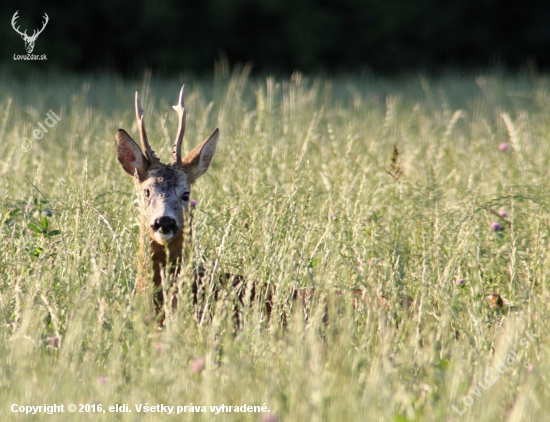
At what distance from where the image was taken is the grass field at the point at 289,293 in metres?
2.62

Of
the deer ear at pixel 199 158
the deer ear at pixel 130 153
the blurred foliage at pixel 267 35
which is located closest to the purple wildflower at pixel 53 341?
the deer ear at pixel 130 153

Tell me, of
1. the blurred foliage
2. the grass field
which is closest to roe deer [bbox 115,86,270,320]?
the grass field

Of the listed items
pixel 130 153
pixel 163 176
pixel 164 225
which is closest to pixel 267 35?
pixel 130 153

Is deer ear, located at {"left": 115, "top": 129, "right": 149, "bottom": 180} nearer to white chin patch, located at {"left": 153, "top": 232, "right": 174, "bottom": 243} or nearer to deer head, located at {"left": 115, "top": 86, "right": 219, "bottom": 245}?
deer head, located at {"left": 115, "top": 86, "right": 219, "bottom": 245}

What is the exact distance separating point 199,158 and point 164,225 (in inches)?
29.8

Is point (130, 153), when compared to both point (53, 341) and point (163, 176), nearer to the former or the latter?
point (163, 176)

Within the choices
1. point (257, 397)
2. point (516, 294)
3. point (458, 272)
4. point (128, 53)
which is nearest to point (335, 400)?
point (257, 397)

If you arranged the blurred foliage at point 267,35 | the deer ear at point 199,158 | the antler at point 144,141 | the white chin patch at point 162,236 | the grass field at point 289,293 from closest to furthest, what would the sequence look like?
the grass field at point 289,293, the white chin patch at point 162,236, the antler at point 144,141, the deer ear at point 199,158, the blurred foliage at point 267,35

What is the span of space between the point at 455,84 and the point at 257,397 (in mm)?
11345

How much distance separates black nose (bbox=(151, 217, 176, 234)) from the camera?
13.3 feet

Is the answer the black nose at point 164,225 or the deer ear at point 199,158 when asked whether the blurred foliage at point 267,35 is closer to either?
the deer ear at point 199,158

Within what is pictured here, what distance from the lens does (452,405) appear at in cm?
256

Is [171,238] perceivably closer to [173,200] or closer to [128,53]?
[173,200]

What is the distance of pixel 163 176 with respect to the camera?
4383 mm
